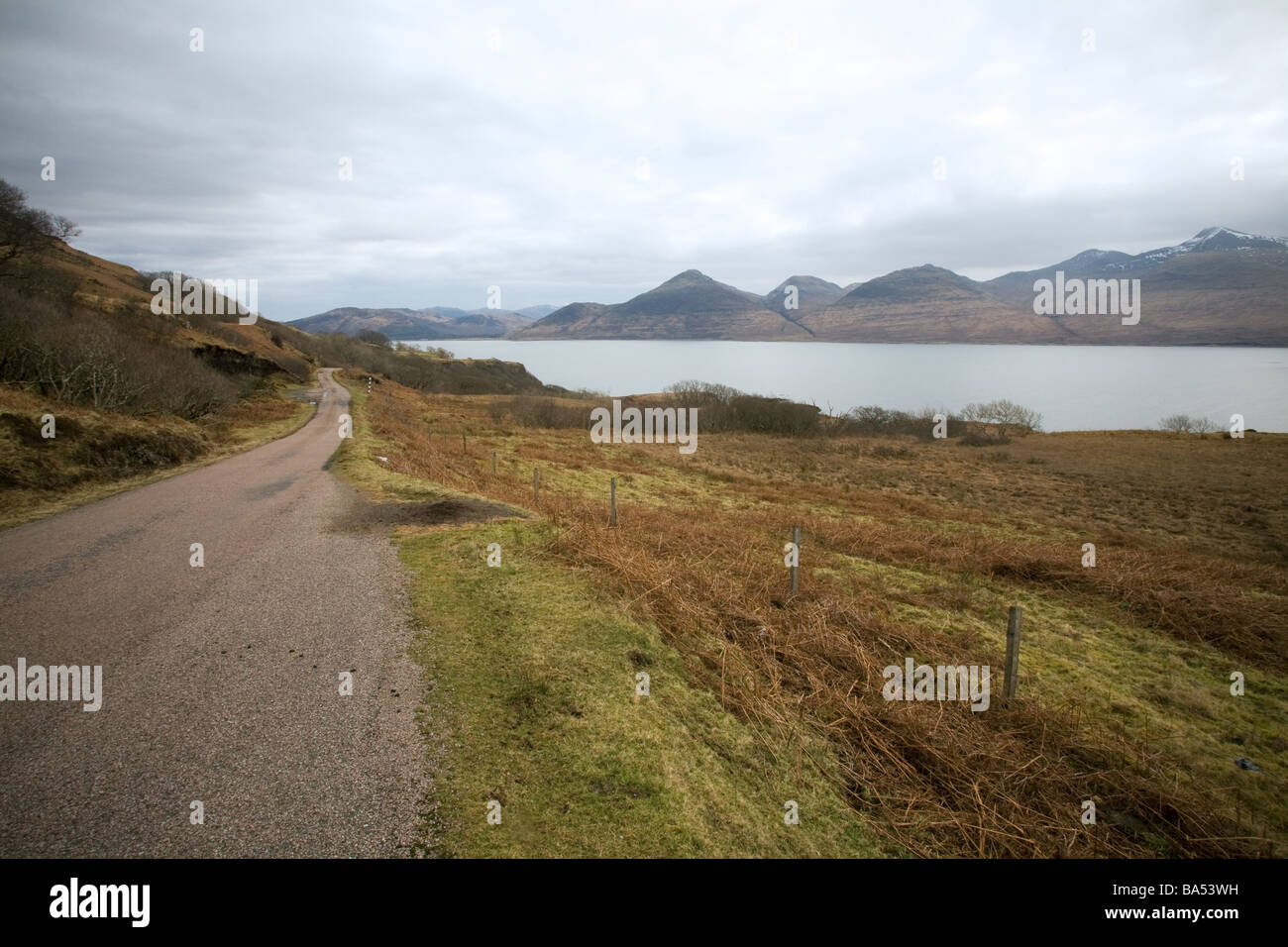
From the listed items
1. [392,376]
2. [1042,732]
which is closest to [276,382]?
[392,376]

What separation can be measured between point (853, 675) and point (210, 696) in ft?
27.9

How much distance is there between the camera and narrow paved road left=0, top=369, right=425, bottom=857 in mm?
4328

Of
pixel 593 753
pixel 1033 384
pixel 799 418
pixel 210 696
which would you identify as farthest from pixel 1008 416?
pixel 210 696

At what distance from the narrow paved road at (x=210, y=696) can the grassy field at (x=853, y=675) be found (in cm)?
67

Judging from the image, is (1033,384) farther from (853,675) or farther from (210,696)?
(210,696)

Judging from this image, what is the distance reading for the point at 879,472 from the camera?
39.8 meters

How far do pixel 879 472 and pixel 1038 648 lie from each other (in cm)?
3042

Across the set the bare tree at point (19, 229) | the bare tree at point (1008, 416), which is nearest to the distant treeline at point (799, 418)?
the bare tree at point (1008, 416)

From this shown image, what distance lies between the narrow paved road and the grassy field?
673 millimetres

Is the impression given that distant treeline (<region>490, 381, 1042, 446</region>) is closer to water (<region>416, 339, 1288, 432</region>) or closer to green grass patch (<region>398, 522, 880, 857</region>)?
water (<region>416, 339, 1288, 432</region>)

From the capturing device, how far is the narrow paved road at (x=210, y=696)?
4328mm

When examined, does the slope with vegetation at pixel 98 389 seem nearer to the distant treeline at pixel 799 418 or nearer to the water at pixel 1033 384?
the distant treeline at pixel 799 418
